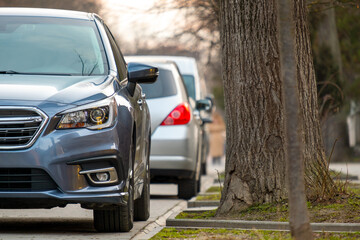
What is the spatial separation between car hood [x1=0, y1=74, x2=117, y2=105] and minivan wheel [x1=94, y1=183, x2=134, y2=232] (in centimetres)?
84

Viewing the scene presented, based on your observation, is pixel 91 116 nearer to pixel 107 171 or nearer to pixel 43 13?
pixel 107 171

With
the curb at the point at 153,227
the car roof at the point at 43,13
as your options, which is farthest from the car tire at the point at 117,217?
Result: the car roof at the point at 43,13

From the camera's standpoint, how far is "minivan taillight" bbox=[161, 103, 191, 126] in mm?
11578

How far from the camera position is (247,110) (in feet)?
25.7

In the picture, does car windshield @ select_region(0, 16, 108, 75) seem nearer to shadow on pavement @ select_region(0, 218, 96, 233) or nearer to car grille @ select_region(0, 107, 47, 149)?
car grille @ select_region(0, 107, 47, 149)

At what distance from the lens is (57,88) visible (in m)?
6.87

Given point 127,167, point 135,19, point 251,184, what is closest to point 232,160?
point 251,184

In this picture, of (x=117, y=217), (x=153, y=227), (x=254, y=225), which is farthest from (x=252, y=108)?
(x=117, y=217)

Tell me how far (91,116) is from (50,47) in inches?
49.6

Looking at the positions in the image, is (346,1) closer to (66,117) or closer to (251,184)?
(251,184)

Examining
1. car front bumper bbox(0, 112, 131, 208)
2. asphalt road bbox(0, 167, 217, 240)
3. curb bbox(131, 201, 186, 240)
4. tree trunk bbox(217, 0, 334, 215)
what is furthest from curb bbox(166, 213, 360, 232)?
car front bumper bbox(0, 112, 131, 208)

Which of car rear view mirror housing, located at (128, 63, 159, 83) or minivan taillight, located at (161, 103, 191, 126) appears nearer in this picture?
car rear view mirror housing, located at (128, 63, 159, 83)

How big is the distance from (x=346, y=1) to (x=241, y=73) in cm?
334

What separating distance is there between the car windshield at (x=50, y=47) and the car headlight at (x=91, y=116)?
692 millimetres
